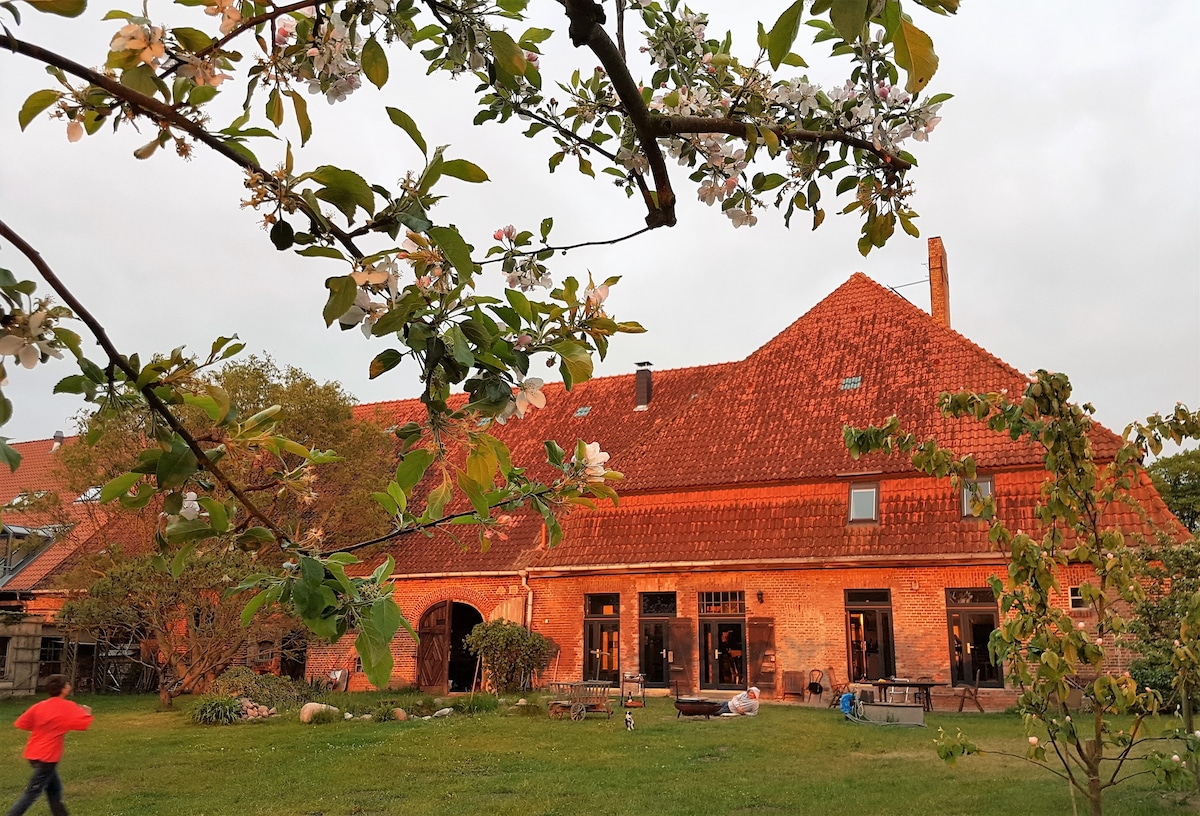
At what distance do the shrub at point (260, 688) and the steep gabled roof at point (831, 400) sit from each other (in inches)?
348

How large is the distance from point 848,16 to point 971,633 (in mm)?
18711

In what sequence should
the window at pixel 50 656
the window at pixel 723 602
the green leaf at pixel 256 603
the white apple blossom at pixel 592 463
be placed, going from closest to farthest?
the green leaf at pixel 256 603, the white apple blossom at pixel 592 463, the window at pixel 723 602, the window at pixel 50 656

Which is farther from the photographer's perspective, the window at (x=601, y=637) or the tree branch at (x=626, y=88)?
the window at (x=601, y=637)

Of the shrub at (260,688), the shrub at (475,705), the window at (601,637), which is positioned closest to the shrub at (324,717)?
the shrub at (260,688)

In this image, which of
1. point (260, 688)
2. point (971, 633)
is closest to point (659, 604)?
point (971, 633)

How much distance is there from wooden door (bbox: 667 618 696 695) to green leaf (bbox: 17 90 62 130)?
19.5 metres

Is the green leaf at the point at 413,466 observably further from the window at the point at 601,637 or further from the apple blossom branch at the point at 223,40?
the window at the point at 601,637

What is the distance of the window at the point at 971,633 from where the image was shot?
57.0 feet

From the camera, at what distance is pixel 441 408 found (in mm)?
1427

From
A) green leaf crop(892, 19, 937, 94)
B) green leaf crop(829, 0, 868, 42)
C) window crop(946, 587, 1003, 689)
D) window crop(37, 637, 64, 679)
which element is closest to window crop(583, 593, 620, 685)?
window crop(946, 587, 1003, 689)

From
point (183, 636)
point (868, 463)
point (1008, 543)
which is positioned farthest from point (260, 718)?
point (1008, 543)

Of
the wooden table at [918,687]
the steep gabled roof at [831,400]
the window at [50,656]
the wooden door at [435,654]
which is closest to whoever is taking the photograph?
the wooden table at [918,687]

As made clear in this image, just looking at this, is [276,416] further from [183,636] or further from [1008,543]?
[183,636]

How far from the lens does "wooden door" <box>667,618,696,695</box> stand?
1967 centimetres
